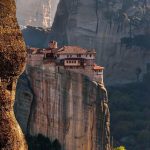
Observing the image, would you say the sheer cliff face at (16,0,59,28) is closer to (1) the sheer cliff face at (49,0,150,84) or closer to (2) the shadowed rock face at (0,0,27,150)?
(1) the sheer cliff face at (49,0,150,84)

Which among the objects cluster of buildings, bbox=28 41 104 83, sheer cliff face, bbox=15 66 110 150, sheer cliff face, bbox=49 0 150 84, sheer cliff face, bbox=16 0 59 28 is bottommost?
sheer cliff face, bbox=15 66 110 150

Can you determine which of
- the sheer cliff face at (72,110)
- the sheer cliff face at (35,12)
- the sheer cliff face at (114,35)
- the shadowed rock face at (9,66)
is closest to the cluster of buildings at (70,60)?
the sheer cliff face at (72,110)

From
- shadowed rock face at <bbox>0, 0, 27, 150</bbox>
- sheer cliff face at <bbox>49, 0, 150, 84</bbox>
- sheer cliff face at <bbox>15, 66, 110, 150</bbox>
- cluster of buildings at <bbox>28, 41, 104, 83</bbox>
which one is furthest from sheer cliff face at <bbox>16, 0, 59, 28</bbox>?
shadowed rock face at <bbox>0, 0, 27, 150</bbox>

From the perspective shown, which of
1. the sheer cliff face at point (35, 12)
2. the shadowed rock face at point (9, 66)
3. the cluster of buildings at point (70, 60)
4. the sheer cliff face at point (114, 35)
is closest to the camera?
the shadowed rock face at point (9, 66)

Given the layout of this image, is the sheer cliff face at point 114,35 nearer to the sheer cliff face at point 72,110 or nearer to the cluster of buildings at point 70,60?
the cluster of buildings at point 70,60

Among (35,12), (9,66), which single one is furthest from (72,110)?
(35,12)

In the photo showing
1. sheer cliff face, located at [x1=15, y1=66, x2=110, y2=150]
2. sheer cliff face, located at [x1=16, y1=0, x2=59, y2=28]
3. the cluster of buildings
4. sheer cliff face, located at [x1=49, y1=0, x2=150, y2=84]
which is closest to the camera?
sheer cliff face, located at [x1=15, y1=66, x2=110, y2=150]
